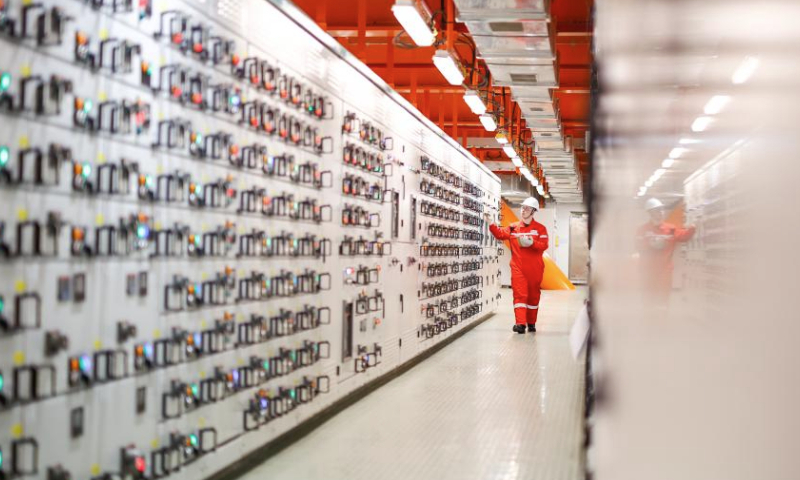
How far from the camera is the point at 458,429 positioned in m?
4.95

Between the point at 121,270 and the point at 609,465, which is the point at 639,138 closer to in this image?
the point at 609,465

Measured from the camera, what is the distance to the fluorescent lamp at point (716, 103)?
1.53 feet

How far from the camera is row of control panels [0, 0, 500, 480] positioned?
7.76 ft

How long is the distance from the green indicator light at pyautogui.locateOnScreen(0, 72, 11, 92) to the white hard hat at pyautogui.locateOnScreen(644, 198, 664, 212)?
213 centimetres

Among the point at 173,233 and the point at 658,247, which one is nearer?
the point at 658,247

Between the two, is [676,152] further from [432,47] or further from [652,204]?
[432,47]

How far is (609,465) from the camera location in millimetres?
927

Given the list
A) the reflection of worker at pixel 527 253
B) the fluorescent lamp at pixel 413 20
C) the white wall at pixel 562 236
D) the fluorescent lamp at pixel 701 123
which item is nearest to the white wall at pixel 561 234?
the white wall at pixel 562 236

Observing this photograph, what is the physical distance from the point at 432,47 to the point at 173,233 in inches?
307

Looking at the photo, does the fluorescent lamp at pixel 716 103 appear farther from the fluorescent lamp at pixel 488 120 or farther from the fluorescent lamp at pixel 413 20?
the fluorescent lamp at pixel 488 120

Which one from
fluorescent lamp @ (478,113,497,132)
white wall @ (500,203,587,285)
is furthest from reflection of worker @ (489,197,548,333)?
white wall @ (500,203,587,285)

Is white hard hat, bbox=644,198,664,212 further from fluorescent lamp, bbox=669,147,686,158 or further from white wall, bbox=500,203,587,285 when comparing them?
white wall, bbox=500,203,587,285

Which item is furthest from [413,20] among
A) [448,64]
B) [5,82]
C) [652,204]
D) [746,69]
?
[746,69]

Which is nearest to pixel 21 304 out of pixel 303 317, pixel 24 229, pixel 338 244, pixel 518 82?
pixel 24 229
